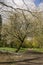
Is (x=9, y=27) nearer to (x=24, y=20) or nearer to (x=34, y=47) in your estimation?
(x=24, y=20)

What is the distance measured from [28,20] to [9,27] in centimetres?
282

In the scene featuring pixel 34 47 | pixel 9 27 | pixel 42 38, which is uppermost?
pixel 9 27

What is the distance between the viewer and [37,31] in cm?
3216

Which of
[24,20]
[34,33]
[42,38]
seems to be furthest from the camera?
[42,38]

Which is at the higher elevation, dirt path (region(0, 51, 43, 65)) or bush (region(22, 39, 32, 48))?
dirt path (region(0, 51, 43, 65))

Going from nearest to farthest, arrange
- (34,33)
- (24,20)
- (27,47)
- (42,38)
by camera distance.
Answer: (24,20) → (34,33) → (42,38) → (27,47)

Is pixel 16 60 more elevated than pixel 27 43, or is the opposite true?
pixel 16 60

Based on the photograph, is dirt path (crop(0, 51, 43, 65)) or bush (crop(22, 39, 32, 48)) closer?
dirt path (crop(0, 51, 43, 65))

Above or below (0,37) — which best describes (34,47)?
below

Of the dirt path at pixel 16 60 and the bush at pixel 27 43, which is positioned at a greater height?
the dirt path at pixel 16 60

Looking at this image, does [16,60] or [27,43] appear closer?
[16,60]

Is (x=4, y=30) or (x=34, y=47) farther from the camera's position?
(x=34, y=47)

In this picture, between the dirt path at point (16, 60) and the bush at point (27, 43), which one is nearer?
the dirt path at point (16, 60)

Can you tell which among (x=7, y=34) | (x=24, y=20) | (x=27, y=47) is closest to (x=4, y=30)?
(x=7, y=34)
